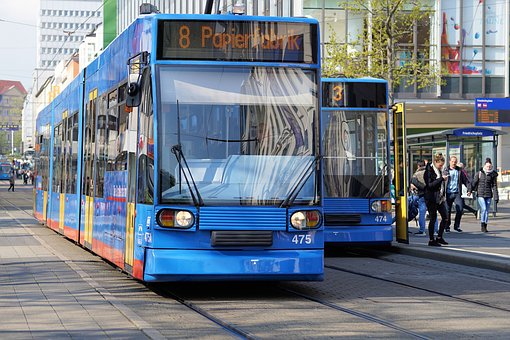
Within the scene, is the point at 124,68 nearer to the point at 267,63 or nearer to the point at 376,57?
the point at 267,63

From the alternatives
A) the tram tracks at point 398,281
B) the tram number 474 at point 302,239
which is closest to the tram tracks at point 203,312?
the tram number 474 at point 302,239

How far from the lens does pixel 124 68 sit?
1281cm

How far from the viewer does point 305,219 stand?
10844mm

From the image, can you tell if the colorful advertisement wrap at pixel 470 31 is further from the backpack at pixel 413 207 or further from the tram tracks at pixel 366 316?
the tram tracks at pixel 366 316

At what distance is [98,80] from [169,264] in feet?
18.4

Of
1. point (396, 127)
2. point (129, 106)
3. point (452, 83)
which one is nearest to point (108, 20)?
point (452, 83)

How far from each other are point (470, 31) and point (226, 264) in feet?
141

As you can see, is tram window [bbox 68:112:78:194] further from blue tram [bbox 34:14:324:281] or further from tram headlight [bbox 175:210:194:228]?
tram headlight [bbox 175:210:194:228]

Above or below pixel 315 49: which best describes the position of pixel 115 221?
below

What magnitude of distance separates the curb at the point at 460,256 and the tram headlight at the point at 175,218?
6323 mm

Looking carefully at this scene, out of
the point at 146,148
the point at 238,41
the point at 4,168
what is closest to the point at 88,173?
the point at 146,148

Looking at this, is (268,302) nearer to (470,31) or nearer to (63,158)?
(63,158)

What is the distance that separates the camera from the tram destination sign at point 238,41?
11031mm

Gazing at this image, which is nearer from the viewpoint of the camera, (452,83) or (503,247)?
(503,247)
